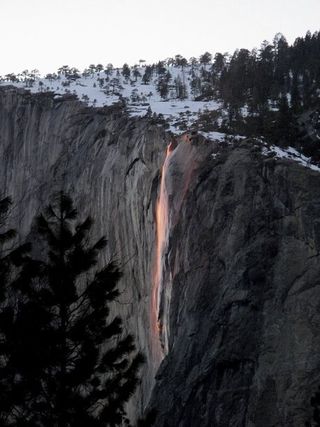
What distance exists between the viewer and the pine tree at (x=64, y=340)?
1055cm

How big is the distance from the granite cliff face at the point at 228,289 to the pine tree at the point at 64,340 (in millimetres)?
8101

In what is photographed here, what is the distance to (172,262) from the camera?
1058 inches

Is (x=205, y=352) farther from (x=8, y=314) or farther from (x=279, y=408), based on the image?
(x=8, y=314)

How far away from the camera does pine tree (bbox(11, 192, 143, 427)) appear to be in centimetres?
1055

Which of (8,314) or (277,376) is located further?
(277,376)

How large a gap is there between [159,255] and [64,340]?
64.6ft

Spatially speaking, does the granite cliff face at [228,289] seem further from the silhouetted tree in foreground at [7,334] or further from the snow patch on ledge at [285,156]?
the silhouetted tree in foreground at [7,334]

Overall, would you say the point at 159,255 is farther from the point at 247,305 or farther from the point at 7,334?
the point at 7,334

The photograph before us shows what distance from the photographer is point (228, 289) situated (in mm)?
22266

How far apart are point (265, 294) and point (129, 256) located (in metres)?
16.4

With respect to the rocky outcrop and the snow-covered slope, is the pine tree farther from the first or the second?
the snow-covered slope

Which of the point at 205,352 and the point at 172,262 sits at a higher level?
the point at 172,262

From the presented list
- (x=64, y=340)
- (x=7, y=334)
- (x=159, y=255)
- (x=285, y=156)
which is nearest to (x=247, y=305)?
(x=285, y=156)

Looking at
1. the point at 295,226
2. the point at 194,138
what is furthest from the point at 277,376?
the point at 194,138
